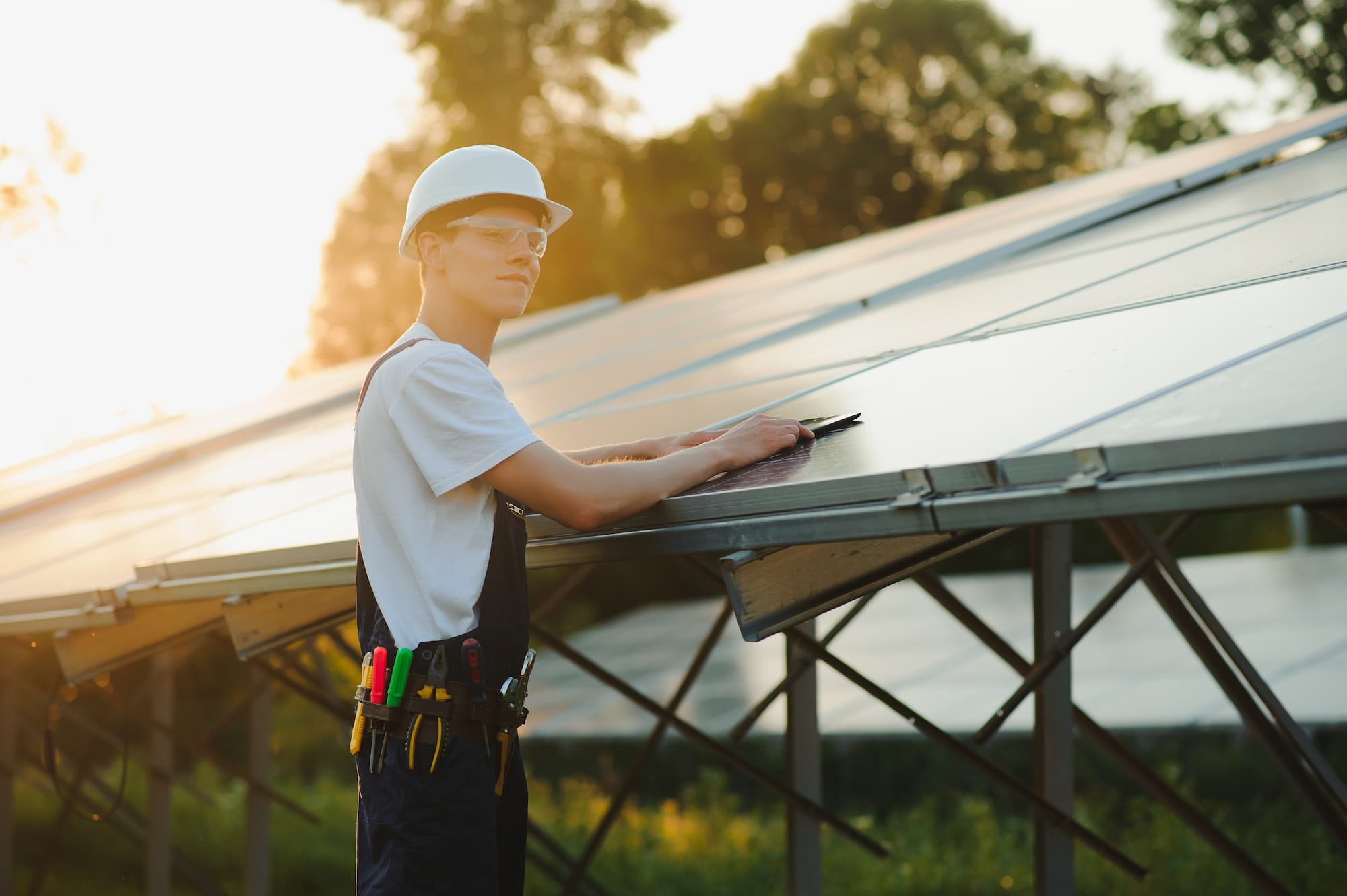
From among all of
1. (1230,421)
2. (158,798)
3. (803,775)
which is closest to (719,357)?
(803,775)

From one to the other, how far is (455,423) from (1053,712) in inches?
123

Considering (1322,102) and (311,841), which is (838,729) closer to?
(311,841)

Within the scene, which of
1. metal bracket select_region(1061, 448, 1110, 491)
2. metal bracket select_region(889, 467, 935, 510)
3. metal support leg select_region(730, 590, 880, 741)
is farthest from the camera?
metal support leg select_region(730, 590, 880, 741)

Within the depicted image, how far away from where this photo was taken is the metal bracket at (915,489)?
107 inches

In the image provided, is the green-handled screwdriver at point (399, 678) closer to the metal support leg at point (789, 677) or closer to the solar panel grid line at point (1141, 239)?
the metal support leg at point (789, 677)

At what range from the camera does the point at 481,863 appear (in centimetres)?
312

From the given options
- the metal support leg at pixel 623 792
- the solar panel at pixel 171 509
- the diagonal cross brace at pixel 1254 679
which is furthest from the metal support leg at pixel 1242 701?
the solar panel at pixel 171 509

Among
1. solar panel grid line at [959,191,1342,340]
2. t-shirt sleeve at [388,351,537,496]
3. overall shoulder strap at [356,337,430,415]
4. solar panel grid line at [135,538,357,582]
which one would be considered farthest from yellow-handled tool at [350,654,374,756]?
solar panel grid line at [959,191,1342,340]

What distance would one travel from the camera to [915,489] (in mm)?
2748

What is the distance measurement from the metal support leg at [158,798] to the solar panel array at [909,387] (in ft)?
4.11

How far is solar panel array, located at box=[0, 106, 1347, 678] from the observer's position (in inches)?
110

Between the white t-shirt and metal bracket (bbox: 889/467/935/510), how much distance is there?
2.79 ft

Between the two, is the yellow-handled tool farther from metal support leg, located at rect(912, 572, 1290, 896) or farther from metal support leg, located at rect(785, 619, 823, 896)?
metal support leg, located at rect(785, 619, 823, 896)

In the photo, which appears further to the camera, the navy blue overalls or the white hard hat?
the white hard hat
